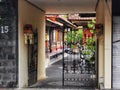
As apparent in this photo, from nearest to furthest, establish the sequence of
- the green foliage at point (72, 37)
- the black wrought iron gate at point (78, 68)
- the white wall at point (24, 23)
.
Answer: the white wall at point (24, 23) → the black wrought iron gate at point (78, 68) → the green foliage at point (72, 37)

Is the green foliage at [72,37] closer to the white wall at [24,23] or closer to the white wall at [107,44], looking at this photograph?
the white wall at [24,23]

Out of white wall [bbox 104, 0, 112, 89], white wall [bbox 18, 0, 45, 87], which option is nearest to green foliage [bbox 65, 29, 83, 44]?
white wall [bbox 18, 0, 45, 87]

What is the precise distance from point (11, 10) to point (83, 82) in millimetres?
5569

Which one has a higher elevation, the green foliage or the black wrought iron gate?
the green foliage

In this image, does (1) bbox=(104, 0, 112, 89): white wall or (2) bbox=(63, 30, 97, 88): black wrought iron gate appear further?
(2) bbox=(63, 30, 97, 88): black wrought iron gate

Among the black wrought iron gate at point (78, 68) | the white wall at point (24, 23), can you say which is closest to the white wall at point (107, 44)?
the black wrought iron gate at point (78, 68)

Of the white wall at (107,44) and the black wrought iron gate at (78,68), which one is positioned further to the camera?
the black wrought iron gate at (78,68)

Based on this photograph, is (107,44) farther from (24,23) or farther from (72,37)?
(72,37)

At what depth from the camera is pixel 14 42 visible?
41.1 feet

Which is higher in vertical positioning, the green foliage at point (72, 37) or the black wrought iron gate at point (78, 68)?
the green foliage at point (72, 37)

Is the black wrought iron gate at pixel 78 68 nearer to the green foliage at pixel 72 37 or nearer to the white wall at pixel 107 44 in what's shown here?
the green foliage at pixel 72 37

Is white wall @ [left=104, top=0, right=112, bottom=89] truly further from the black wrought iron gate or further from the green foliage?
the green foliage

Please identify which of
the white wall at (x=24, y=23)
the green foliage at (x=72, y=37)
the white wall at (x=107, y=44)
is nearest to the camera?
the white wall at (x=107, y=44)

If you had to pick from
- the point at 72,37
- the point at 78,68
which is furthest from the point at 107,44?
the point at 78,68
